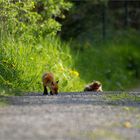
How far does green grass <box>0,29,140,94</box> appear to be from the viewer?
15.2 m

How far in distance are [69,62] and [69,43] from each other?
272 centimetres

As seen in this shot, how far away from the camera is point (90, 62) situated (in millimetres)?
22875

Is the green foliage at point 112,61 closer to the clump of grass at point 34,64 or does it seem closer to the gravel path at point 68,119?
the clump of grass at point 34,64

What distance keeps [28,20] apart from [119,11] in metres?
10.9

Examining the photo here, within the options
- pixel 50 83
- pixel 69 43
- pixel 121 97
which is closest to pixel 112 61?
pixel 69 43

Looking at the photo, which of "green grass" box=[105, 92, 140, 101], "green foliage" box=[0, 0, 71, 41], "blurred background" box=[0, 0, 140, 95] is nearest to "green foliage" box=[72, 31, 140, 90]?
"blurred background" box=[0, 0, 140, 95]

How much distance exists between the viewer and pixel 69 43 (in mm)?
21625

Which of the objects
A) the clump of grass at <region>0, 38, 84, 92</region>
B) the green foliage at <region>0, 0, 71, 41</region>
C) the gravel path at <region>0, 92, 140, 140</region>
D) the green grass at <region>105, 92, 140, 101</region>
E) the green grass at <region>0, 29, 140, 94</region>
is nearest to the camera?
the gravel path at <region>0, 92, 140, 140</region>

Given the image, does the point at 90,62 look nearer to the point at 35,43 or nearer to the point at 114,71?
the point at 114,71

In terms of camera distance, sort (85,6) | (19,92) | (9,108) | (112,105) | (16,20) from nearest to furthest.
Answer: (9,108)
(112,105)
(19,92)
(16,20)
(85,6)

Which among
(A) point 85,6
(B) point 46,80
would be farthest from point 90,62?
(B) point 46,80

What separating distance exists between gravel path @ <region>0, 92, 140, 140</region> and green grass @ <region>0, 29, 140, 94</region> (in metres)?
2.16

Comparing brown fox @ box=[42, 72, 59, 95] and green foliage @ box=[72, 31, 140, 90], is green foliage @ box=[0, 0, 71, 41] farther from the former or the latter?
brown fox @ box=[42, 72, 59, 95]

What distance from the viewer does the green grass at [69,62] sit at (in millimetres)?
15180
